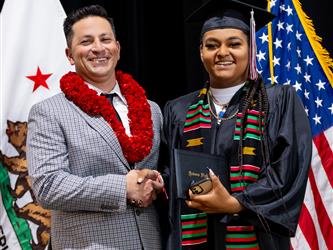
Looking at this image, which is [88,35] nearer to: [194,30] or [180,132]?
[180,132]

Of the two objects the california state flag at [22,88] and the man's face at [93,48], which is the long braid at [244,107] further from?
the california state flag at [22,88]

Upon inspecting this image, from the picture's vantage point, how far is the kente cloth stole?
7.31ft

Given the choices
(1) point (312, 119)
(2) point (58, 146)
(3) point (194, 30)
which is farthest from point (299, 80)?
(2) point (58, 146)

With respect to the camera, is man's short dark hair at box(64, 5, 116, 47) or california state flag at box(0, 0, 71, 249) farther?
california state flag at box(0, 0, 71, 249)

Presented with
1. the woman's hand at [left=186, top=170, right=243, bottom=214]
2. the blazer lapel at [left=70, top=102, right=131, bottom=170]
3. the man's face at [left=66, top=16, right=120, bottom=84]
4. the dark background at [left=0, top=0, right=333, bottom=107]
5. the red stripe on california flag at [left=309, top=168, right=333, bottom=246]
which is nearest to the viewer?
the woman's hand at [left=186, top=170, right=243, bottom=214]

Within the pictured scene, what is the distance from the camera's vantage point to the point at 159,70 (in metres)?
3.66

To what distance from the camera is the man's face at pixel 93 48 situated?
8.05ft

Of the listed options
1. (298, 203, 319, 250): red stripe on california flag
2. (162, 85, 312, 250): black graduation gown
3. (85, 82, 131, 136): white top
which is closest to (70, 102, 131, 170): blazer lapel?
(85, 82, 131, 136): white top

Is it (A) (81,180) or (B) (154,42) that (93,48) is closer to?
(A) (81,180)

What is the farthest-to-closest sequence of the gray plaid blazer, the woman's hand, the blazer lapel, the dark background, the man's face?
the dark background → the man's face → the blazer lapel → the gray plaid blazer → the woman's hand

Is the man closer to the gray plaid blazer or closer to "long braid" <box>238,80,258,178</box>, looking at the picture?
the gray plaid blazer

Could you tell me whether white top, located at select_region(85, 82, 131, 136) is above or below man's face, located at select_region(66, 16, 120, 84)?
below

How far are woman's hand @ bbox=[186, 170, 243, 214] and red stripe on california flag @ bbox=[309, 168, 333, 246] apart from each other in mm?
1080

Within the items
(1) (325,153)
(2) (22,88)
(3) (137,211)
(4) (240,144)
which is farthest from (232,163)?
(2) (22,88)
